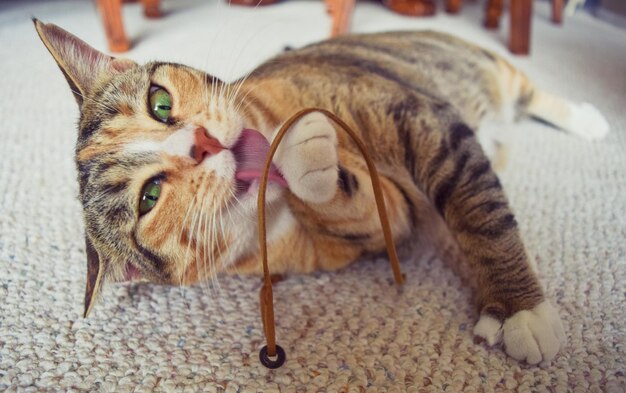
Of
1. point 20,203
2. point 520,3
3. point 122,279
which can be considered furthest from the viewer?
point 520,3

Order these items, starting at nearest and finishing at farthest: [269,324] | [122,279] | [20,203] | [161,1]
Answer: [269,324]
[122,279]
[20,203]
[161,1]

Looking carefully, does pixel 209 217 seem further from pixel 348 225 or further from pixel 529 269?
pixel 529 269

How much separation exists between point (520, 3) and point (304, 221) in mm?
1397

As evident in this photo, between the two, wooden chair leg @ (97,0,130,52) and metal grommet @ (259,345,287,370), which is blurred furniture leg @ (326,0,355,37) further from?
metal grommet @ (259,345,287,370)

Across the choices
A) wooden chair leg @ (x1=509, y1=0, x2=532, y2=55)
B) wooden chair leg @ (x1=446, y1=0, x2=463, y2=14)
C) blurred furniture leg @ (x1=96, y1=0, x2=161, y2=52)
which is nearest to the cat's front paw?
blurred furniture leg @ (x1=96, y1=0, x2=161, y2=52)

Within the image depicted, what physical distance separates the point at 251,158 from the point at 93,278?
10.8 inches

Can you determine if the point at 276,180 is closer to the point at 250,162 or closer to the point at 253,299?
the point at 250,162

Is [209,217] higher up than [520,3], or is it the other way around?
[209,217]

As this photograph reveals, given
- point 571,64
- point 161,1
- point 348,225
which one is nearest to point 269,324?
point 348,225

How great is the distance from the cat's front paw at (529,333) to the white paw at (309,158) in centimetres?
29

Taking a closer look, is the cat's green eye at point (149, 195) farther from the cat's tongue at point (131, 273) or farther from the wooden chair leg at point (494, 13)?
the wooden chair leg at point (494, 13)

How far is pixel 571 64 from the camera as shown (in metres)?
1.61

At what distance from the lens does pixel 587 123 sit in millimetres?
1221

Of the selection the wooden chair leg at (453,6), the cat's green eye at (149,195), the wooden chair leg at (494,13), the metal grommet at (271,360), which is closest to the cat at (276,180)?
the cat's green eye at (149,195)
